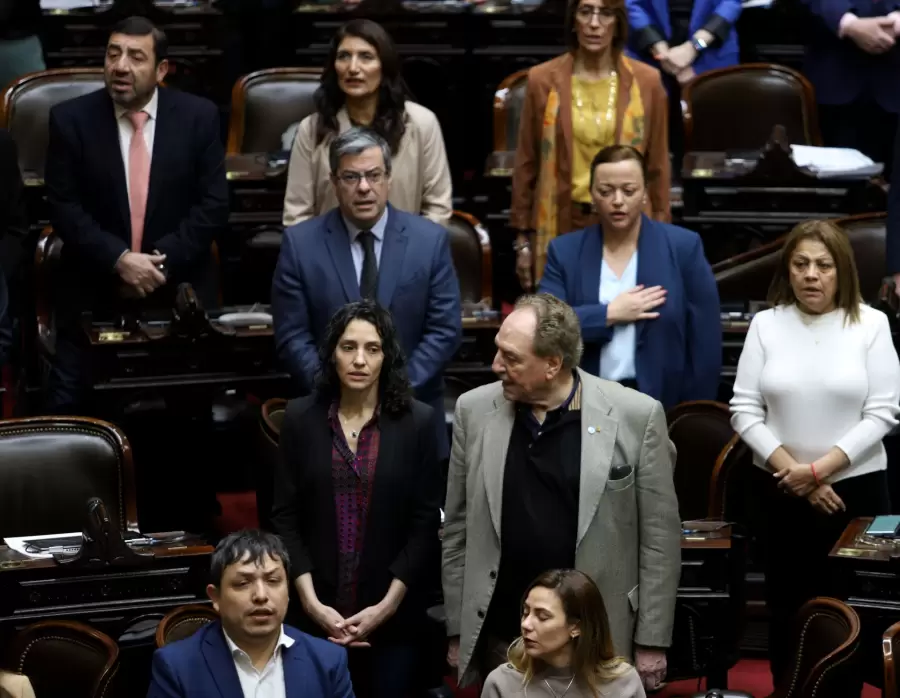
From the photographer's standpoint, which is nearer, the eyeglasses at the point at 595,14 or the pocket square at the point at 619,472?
the pocket square at the point at 619,472

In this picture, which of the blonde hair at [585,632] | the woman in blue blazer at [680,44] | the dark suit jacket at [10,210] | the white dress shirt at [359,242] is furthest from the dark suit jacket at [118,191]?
the blonde hair at [585,632]

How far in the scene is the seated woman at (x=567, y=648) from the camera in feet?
12.4

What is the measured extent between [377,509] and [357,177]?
Result: 0.93 m

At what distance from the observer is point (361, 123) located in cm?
534

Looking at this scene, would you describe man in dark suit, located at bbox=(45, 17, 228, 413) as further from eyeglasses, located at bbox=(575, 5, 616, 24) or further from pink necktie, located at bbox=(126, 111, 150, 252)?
eyeglasses, located at bbox=(575, 5, 616, 24)

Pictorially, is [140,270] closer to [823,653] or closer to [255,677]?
[255,677]

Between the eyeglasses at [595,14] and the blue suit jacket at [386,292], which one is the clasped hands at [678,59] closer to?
the eyeglasses at [595,14]

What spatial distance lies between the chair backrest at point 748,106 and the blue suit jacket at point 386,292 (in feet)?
6.78

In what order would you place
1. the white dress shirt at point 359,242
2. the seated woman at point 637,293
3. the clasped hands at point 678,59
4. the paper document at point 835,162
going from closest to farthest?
the seated woman at point 637,293
the white dress shirt at point 359,242
the paper document at point 835,162
the clasped hands at point 678,59

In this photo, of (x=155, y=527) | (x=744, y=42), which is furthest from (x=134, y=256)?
(x=744, y=42)

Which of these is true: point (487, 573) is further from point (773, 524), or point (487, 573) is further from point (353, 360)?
point (773, 524)

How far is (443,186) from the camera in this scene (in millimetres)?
5453

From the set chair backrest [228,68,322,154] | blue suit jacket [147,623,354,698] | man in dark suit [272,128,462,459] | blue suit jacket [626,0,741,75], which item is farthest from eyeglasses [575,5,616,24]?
blue suit jacket [147,623,354,698]

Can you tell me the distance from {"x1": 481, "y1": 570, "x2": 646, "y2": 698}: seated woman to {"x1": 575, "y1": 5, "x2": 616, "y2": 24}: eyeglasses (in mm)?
2014
